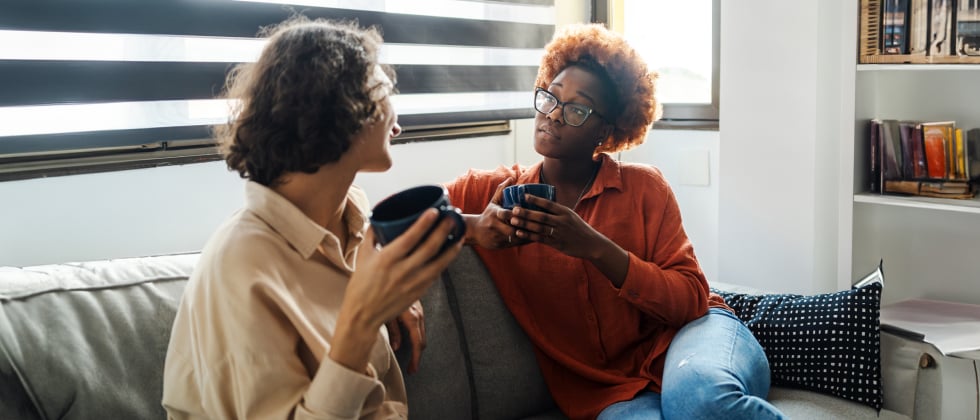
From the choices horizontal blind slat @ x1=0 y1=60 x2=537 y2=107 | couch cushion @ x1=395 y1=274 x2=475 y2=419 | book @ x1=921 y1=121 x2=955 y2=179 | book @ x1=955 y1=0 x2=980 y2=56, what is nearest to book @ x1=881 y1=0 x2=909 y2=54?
book @ x1=955 y1=0 x2=980 y2=56

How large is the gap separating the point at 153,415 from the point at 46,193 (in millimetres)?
689

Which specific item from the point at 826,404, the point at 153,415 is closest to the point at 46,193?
the point at 153,415

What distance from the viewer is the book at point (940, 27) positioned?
232 centimetres

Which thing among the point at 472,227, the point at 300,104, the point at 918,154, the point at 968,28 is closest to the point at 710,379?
the point at 472,227

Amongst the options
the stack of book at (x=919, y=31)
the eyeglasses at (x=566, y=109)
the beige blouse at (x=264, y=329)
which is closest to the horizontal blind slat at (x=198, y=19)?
the eyeglasses at (x=566, y=109)

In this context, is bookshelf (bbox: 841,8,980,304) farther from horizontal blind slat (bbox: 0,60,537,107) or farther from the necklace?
horizontal blind slat (bbox: 0,60,537,107)

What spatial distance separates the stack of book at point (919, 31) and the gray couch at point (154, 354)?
840mm

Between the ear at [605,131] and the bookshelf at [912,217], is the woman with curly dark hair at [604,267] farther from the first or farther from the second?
the bookshelf at [912,217]

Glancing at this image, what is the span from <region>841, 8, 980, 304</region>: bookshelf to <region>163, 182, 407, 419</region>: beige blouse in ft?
6.07

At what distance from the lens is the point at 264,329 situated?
1.14m

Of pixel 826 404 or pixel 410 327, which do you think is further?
pixel 826 404

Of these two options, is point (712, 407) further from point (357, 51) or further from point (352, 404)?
point (357, 51)

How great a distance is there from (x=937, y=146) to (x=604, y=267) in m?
1.23

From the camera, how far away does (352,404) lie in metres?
1.15
